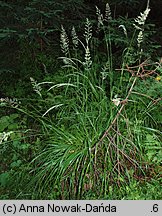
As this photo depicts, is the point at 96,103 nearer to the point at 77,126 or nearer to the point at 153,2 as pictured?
the point at 77,126

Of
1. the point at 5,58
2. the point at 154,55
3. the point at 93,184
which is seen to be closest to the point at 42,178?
the point at 93,184

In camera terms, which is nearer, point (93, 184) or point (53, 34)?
point (93, 184)

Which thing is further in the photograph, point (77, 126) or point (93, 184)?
Result: point (77, 126)

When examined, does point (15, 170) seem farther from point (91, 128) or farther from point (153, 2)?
point (153, 2)

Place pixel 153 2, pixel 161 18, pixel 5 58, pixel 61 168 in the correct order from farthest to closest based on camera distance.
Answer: pixel 161 18 → pixel 153 2 → pixel 5 58 → pixel 61 168

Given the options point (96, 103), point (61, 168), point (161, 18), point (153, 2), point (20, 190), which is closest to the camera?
point (61, 168)

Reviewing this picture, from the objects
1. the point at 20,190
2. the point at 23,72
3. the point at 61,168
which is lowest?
the point at 20,190

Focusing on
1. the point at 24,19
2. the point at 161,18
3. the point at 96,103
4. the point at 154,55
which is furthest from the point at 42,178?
the point at 161,18

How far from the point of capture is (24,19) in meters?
4.16

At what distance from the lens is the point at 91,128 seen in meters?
3.41

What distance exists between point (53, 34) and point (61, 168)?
3.55 metres

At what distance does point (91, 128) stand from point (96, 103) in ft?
0.99

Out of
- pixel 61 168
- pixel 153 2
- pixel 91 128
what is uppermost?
pixel 153 2

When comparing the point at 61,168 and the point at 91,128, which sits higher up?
the point at 91,128
